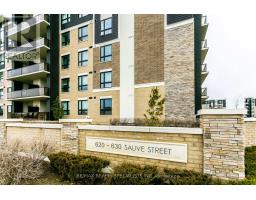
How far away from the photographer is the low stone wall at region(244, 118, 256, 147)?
6.92 meters

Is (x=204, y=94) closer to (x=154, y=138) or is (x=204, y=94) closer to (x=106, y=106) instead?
(x=106, y=106)

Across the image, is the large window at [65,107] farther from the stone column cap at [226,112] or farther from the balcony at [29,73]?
the stone column cap at [226,112]

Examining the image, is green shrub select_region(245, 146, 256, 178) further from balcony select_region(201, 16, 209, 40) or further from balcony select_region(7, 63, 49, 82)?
balcony select_region(7, 63, 49, 82)

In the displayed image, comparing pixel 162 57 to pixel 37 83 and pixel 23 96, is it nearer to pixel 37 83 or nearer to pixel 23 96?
pixel 37 83

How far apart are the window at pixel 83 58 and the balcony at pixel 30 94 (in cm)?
414

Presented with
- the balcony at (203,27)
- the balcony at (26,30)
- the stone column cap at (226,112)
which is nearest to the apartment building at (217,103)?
the balcony at (203,27)

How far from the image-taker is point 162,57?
376 inches

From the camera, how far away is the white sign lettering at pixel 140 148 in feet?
13.9

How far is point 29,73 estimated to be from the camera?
15.1 meters

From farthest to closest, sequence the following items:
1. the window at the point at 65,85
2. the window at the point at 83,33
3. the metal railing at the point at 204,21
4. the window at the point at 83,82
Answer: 1. the window at the point at 65,85
2. the window at the point at 83,33
3. the window at the point at 83,82
4. the metal railing at the point at 204,21

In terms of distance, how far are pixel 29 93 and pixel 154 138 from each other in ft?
46.0

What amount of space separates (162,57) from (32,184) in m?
7.49

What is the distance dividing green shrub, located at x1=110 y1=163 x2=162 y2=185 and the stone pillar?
1070mm
